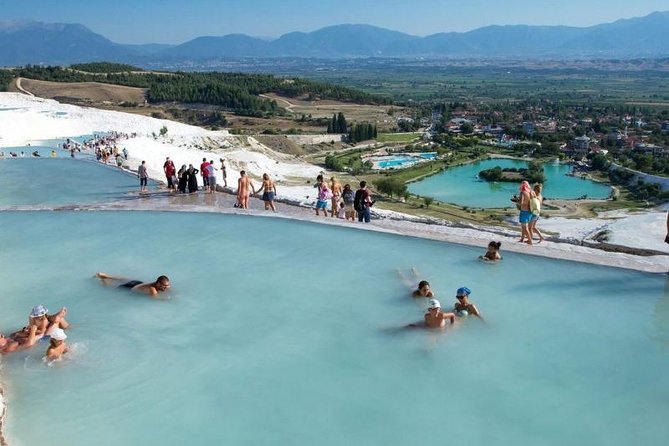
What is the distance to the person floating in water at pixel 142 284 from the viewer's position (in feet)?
29.4

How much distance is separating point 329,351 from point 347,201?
21.1 ft

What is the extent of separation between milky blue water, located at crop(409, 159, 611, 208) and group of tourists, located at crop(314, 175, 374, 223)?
1641 inches

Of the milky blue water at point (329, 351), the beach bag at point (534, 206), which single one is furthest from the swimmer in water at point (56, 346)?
the beach bag at point (534, 206)

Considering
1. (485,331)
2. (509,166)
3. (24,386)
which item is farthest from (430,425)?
(509,166)

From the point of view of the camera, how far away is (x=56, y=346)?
7.27 metres

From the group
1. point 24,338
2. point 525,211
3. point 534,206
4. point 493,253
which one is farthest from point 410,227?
point 24,338

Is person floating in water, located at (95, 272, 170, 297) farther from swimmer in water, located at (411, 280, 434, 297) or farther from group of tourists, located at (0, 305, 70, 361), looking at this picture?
swimmer in water, located at (411, 280, 434, 297)

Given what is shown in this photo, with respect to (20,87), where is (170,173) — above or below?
above

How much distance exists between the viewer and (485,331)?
7.85 metres

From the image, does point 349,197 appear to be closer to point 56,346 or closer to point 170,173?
point 170,173

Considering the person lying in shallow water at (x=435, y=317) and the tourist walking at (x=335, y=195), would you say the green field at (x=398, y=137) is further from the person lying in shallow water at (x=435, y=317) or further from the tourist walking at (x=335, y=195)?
the person lying in shallow water at (x=435, y=317)

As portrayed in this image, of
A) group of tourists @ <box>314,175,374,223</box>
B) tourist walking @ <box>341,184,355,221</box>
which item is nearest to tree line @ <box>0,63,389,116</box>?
group of tourists @ <box>314,175,374,223</box>

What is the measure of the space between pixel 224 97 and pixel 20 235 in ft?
302

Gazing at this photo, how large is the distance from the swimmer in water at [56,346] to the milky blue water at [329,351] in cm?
14
